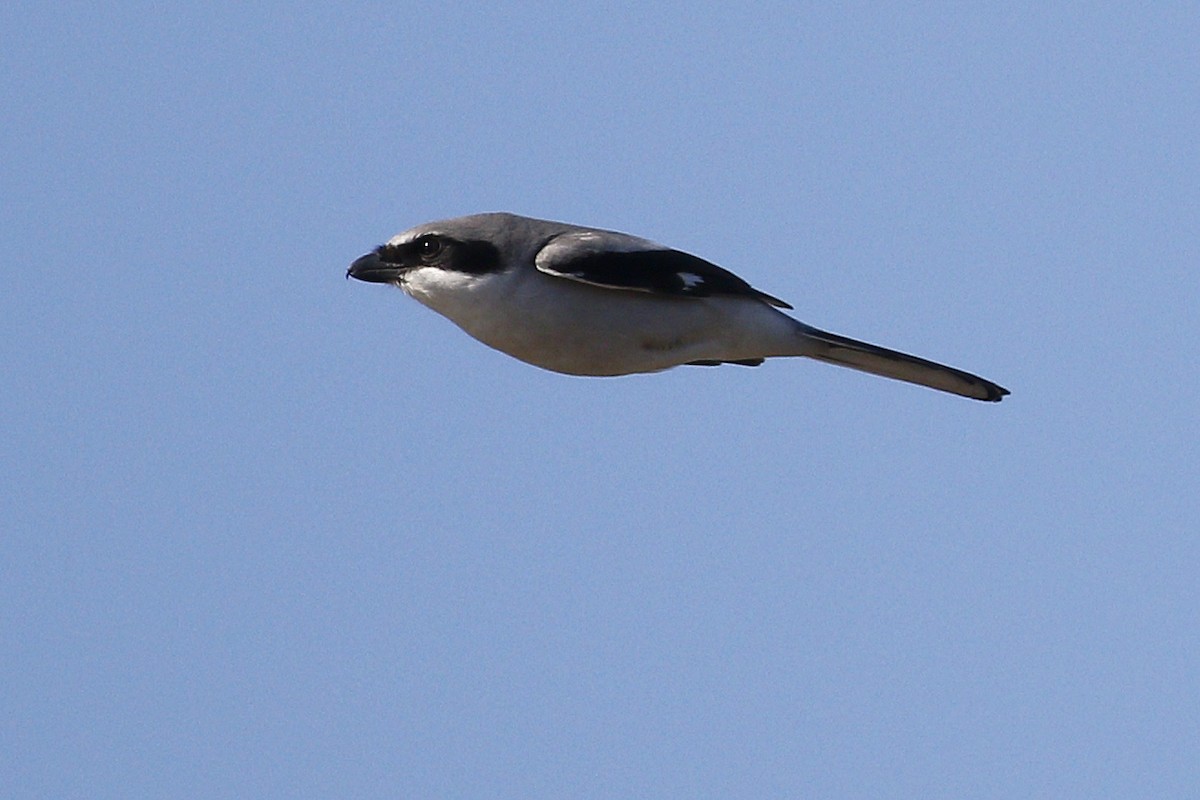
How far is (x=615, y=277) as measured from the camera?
8.92m

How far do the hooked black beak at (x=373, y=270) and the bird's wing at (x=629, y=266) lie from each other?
33.4 inches

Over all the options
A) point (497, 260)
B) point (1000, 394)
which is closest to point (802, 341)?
point (1000, 394)

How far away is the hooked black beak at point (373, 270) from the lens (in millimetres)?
9430

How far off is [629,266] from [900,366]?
4.95ft

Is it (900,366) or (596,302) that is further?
(900,366)

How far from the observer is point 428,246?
9.31m

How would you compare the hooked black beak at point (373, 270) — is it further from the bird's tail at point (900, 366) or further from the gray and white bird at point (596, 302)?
the bird's tail at point (900, 366)

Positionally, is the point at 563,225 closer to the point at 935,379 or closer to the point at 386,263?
the point at 386,263

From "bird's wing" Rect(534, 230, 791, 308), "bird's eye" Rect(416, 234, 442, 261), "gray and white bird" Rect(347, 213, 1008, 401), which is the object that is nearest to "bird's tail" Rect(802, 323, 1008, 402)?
"gray and white bird" Rect(347, 213, 1008, 401)

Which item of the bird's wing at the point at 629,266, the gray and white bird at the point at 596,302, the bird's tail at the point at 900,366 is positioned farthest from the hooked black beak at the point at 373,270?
the bird's tail at the point at 900,366

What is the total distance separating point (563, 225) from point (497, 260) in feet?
1.55

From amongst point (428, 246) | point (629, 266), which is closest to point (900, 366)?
point (629, 266)

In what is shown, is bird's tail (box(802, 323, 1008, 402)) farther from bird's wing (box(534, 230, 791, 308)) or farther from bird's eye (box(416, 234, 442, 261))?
bird's eye (box(416, 234, 442, 261))

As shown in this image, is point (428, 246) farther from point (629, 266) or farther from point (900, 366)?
point (900, 366)
